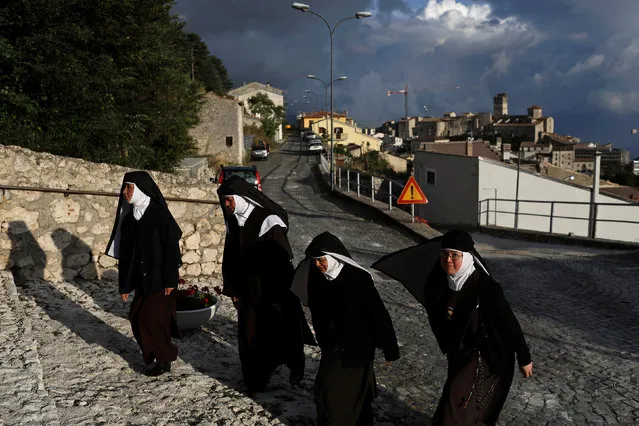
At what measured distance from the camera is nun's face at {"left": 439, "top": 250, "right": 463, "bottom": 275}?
3627mm

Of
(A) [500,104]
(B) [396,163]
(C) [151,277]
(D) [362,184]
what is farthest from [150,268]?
(A) [500,104]

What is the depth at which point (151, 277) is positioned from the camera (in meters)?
4.69

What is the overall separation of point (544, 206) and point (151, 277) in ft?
84.3

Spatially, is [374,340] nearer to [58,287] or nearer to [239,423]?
[239,423]

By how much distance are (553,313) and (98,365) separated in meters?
5.87

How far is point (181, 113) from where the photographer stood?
2292 centimetres

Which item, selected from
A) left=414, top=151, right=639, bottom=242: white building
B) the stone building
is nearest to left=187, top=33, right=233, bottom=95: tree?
left=414, top=151, right=639, bottom=242: white building

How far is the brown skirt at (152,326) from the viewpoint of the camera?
469cm

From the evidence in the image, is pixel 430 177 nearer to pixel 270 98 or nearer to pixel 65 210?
pixel 65 210

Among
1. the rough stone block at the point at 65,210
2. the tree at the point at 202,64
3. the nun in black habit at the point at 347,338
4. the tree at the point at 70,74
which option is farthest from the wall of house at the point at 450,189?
the tree at the point at 202,64

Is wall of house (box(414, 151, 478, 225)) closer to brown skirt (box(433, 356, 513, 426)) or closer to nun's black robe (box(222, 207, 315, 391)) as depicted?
nun's black robe (box(222, 207, 315, 391))

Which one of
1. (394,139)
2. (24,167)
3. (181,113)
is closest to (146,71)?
(181,113)

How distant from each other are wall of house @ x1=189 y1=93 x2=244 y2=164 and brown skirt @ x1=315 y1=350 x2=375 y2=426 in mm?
37737

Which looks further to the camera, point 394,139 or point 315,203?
point 394,139
